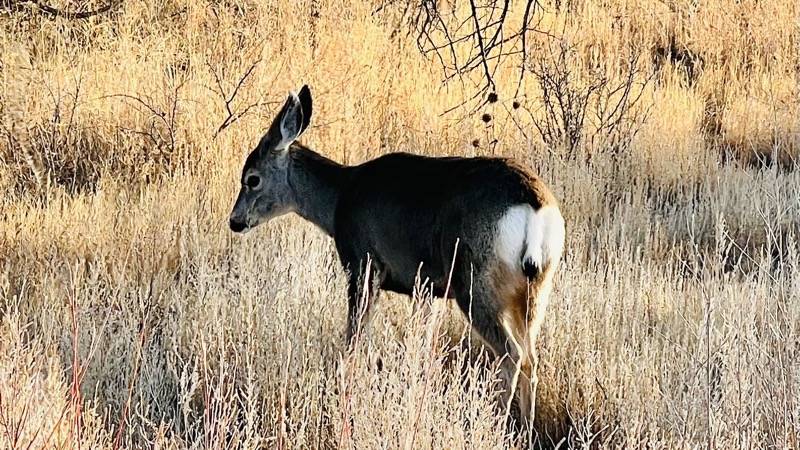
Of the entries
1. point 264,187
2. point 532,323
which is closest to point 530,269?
point 532,323

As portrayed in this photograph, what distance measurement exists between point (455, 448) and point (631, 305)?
7.47 feet

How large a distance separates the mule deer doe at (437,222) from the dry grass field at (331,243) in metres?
0.27

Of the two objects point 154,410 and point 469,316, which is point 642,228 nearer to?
point 469,316

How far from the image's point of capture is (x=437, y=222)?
5449 millimetres

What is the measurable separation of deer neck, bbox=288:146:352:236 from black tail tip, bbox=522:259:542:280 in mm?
1677

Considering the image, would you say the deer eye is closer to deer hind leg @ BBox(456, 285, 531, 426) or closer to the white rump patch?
deer hind leg @ BBox(456, 285, 531, 426)

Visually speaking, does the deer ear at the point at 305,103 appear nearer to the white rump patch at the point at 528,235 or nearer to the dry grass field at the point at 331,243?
the dry grass field at the point at 331,243

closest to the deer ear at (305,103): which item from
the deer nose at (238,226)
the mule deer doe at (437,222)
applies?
the mule deer doe at (437,222)

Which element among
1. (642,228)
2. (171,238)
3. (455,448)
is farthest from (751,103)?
(455,448)

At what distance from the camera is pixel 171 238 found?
23.6 feet

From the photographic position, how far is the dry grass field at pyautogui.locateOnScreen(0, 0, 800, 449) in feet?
14.7

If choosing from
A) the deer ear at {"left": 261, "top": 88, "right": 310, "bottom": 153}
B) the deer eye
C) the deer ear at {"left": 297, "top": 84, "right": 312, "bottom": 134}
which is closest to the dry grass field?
the deer eye

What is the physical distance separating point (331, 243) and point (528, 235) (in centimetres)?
236

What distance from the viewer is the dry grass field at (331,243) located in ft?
Answer: 14.7
